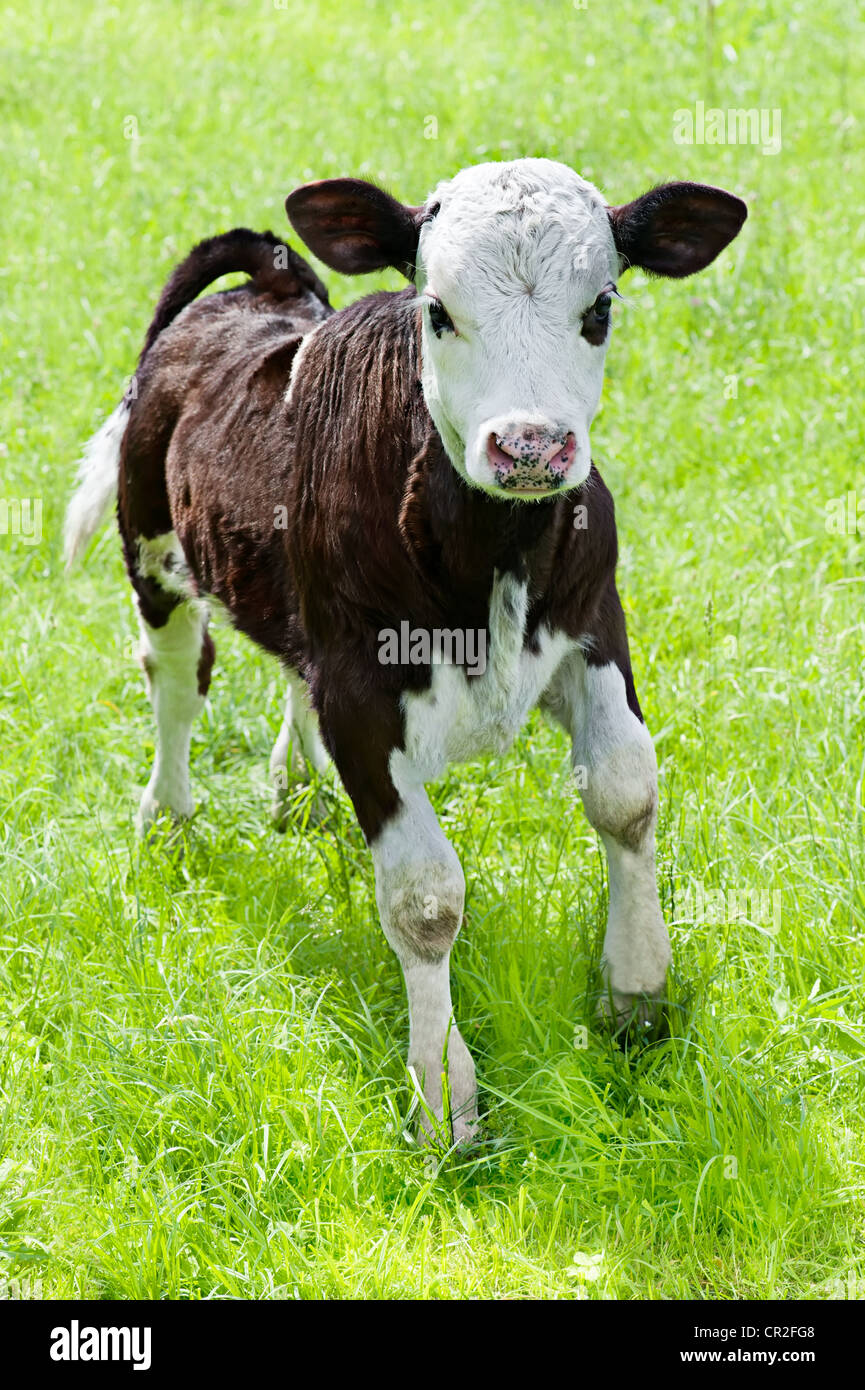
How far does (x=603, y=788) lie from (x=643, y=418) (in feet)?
11.8

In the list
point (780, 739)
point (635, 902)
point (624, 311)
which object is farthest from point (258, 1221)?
point (624, 311)

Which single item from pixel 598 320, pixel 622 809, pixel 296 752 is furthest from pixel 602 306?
pixel 296 752

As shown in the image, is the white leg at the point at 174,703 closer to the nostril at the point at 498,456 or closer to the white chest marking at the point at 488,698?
the white chest marking at the point at 488,698

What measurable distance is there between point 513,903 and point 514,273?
1.87 meters

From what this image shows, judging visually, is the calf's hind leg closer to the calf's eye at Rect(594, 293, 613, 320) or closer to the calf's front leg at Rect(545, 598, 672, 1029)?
the calf's front leg at Rect(545, 598, 672, 1029)

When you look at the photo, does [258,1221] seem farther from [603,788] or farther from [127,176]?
[127,176]

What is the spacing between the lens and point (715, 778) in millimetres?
4750

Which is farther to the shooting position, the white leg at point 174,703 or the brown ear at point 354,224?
the white leg at point 174,703

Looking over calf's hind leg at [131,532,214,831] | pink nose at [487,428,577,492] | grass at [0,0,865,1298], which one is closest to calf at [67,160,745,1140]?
pink nose at [487,428,577,492]

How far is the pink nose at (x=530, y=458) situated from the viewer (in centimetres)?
299

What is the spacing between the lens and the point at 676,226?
12.0 feet

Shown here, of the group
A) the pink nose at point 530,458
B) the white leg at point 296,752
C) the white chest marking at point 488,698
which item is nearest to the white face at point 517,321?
the pink nose at point 530,458

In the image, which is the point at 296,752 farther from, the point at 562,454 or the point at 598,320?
the point at 562,454

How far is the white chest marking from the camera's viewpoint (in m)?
3.61
